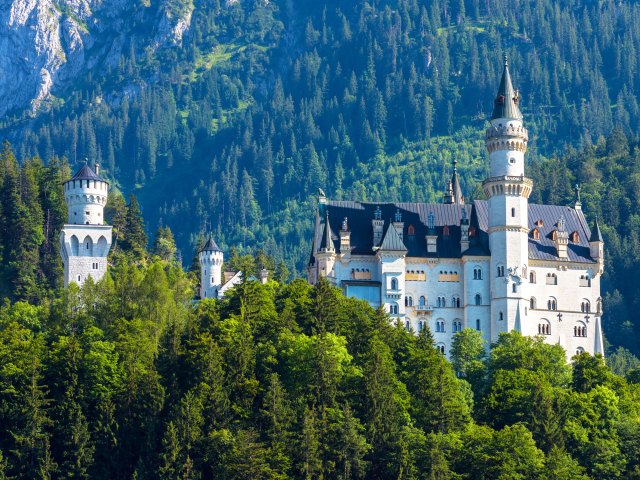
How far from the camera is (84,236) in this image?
108 m

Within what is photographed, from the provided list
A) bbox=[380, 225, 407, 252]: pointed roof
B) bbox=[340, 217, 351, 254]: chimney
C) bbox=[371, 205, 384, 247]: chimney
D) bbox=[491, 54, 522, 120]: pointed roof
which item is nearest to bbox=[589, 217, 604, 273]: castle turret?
bbox=[491, 54, 522, 120]: pointed roof

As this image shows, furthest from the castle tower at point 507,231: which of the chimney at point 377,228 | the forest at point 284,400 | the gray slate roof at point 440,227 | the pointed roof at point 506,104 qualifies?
the chimney at point 377,228

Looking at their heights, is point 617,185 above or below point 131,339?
above

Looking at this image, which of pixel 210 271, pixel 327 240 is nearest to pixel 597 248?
pixel 327 240

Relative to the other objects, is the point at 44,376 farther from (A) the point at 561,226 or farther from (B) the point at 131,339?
(A) the point at 561,226

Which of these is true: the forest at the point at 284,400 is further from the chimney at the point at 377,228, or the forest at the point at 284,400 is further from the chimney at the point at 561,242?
the chimney at the point at 561,242

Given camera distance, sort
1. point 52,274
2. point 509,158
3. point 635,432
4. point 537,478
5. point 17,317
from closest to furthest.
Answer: point 537,478
point 635,432
point 17,317
point 509,158
point 52,274

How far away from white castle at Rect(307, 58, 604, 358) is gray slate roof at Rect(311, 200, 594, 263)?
9 centimetres

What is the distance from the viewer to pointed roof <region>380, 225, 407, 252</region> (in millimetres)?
106438

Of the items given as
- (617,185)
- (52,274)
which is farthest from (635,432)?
(617,185)

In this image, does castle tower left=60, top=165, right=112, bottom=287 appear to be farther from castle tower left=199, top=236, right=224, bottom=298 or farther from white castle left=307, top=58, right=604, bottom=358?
castle tower left=199, top=236, right=224, bottom=298

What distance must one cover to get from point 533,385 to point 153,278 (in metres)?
25.4

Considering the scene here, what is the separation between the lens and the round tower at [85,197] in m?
108

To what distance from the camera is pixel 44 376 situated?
296ft
